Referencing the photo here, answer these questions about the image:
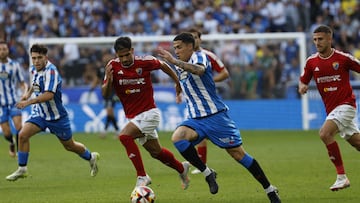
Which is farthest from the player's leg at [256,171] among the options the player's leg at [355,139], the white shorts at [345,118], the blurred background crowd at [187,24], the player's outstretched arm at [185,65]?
the blurred background crowd at [187,24]

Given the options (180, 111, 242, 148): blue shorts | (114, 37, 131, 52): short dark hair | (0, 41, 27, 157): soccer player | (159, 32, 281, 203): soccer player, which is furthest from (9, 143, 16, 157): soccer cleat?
(180, 111, 242, 148): blue shorts

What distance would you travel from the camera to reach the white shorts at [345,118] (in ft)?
40.1

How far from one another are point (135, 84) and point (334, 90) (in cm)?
287

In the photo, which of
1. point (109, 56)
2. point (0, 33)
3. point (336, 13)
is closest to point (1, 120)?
point (109, 56)

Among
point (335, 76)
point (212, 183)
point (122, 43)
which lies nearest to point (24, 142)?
point (122, 43)

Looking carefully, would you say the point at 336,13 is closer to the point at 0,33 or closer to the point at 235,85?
the point at 235,85

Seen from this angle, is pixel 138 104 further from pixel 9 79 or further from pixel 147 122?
pixel 9 79

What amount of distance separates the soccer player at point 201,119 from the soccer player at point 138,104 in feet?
2.70

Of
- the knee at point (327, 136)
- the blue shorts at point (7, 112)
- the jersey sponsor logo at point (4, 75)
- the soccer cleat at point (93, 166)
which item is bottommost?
the soccer cleat at point (93, 166)

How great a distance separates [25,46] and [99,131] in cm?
424

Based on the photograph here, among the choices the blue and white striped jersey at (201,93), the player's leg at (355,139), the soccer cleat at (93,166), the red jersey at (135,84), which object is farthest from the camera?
the soccer cleat at (93,166)

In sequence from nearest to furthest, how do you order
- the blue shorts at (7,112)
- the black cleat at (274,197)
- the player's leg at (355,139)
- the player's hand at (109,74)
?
the black cleat at (274,197)
the player's hand at (109,74)
the player's leg at (355,139)
the blue shorts at (7,112)

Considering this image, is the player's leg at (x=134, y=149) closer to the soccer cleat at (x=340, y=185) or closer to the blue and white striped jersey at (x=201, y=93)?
the blue and white striped jersey at (x=201, y=93)

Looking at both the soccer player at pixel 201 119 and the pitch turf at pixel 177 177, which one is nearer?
the soccer player at pixel 201 119
